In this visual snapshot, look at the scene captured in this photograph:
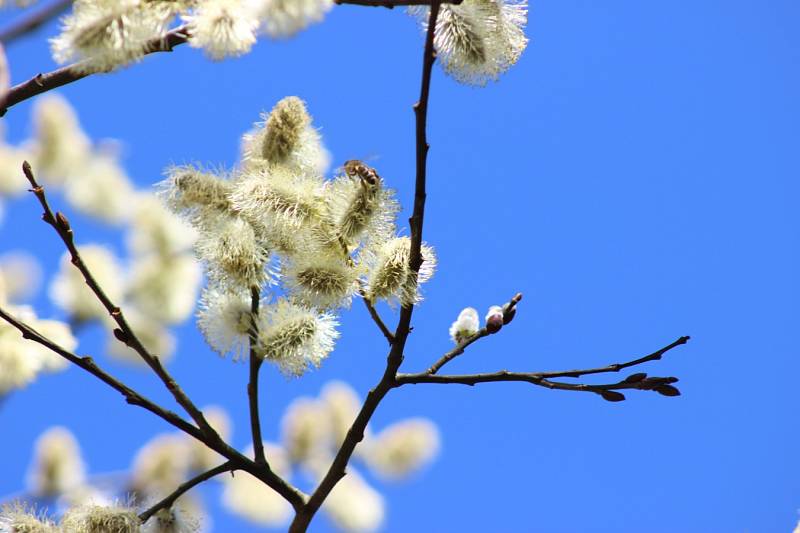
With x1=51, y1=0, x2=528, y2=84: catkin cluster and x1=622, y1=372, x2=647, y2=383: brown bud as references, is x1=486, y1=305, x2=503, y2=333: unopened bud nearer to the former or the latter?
x1=622, y1=372, x2=647, y2=383: brown bud

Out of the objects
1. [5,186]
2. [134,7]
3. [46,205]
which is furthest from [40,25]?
[5,186]

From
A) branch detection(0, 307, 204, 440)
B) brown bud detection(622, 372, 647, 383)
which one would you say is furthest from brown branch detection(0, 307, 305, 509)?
brown bud detection(622, 372, 647, 383)

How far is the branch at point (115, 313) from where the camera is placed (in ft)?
4.20

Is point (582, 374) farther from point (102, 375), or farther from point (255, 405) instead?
point (102, 375)

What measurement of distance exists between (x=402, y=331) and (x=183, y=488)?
1.37 feet

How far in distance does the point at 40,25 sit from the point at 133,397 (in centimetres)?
53

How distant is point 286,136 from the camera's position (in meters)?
1.52

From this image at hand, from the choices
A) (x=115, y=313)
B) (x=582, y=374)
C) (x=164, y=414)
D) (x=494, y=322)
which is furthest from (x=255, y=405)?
(x=582, y=374)

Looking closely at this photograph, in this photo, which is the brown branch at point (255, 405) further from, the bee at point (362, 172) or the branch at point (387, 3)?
the branch at point (387, 3)

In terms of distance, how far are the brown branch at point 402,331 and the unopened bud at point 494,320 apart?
13cm

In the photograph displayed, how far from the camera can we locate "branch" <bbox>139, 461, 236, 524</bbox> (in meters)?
1.41

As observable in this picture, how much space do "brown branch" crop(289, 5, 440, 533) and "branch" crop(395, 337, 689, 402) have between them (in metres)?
0.04

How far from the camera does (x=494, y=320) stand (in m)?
1.40

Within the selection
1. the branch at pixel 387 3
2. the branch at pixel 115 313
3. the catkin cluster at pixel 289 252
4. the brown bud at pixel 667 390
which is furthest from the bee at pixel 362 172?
the brown bud at pixel 667 390
